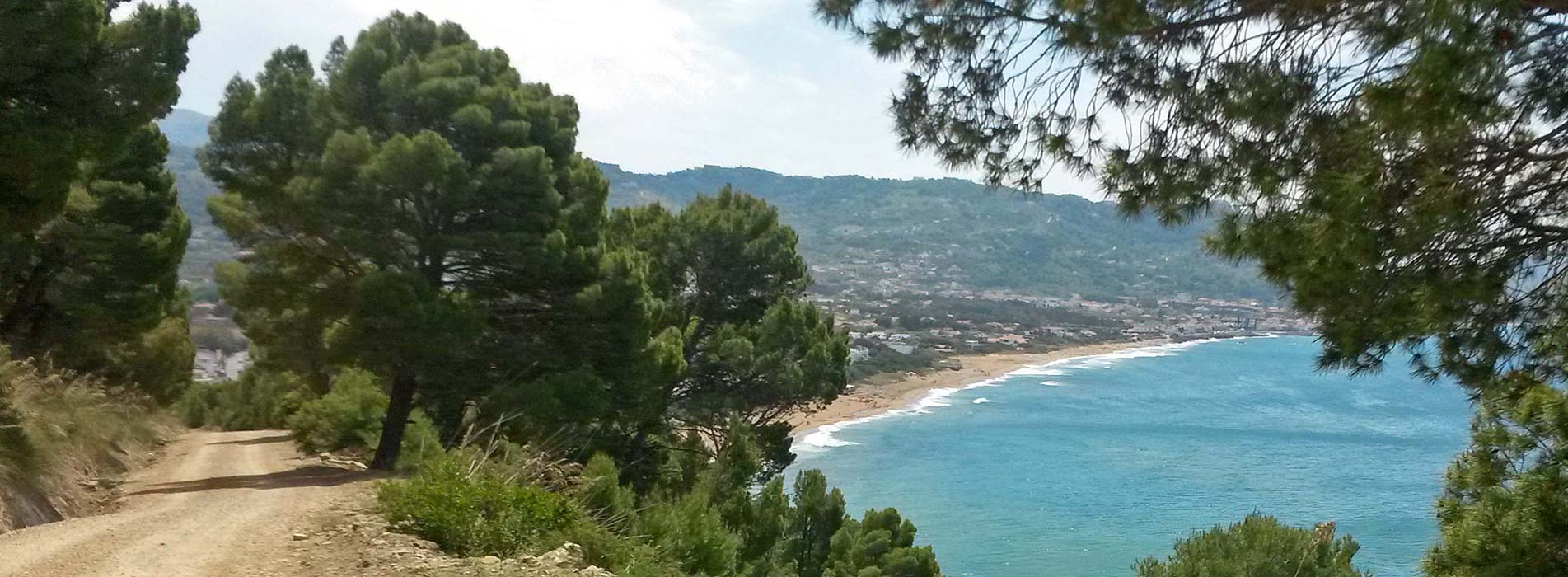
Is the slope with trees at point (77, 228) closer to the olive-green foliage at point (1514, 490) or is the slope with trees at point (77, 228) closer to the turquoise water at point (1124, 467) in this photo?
the olive-green foliage at point (1514, 490)

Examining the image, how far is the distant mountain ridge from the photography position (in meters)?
144

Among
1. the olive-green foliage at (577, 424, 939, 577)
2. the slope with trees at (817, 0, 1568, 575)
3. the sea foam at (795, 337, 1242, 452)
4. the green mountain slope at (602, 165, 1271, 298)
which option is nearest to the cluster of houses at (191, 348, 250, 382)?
the olive-green foliage at (577, 424, 939, 577)

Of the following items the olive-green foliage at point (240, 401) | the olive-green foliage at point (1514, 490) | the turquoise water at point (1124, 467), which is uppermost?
the olive-green foliage at point (1514, 490)

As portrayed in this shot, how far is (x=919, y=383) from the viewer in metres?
78.7

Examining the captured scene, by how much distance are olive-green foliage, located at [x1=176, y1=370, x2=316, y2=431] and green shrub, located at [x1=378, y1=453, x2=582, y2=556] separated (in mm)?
21599


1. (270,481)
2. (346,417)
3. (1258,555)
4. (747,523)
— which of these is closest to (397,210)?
(270,481)

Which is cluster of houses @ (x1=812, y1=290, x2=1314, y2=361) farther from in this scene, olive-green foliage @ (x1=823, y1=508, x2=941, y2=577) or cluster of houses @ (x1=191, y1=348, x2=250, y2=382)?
olive-green foliage @ (x1=823, y1=508, x2=941, y2=577)

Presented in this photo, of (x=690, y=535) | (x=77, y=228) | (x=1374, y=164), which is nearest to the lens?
(x=1374, y=164)

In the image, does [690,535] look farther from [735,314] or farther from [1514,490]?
[735,314]

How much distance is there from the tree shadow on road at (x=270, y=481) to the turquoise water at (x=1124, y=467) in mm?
20399

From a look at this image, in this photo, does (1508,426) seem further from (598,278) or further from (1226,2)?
(598,278)

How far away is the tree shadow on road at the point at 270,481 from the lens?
36.2 feet

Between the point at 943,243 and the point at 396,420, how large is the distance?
15344cm

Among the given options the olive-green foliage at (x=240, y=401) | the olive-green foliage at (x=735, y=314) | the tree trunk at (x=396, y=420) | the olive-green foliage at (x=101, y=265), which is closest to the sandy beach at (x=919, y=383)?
the olive-green foliage at (x=240, y=401)
